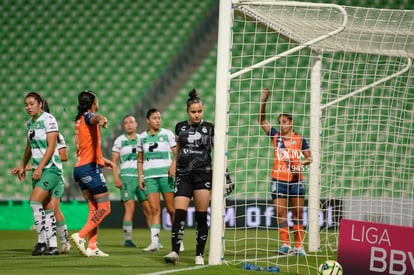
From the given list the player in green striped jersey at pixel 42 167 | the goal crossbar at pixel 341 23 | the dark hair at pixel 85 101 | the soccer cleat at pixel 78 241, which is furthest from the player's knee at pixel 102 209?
the goal crossbar at pixel 341 23

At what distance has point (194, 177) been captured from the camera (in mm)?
6426

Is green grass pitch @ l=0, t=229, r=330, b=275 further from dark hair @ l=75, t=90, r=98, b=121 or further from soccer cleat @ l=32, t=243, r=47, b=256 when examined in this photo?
dark hair @ l=75, t=90, r=98, b=121

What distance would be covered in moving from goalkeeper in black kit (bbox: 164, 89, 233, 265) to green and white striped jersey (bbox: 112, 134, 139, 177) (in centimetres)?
331

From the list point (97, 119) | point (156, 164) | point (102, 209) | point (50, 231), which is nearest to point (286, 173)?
point (156, 164)

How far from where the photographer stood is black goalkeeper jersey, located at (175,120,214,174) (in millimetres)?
6453

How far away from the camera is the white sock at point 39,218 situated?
7278 mm

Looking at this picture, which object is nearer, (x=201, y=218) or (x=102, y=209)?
(x=201, y=218)

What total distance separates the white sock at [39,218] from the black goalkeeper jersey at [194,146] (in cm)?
183

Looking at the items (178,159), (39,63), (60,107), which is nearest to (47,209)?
(178,159)

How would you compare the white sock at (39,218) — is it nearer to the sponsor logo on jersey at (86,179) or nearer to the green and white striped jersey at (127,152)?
the sponsor logo on jersey at (86,179)

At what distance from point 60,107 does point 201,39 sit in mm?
4021

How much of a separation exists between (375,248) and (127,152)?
5.59 metres

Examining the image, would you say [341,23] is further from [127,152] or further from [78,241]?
[127,152]

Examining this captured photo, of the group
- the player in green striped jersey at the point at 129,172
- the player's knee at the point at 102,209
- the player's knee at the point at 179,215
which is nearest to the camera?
the player's knee at the point at 179,215
